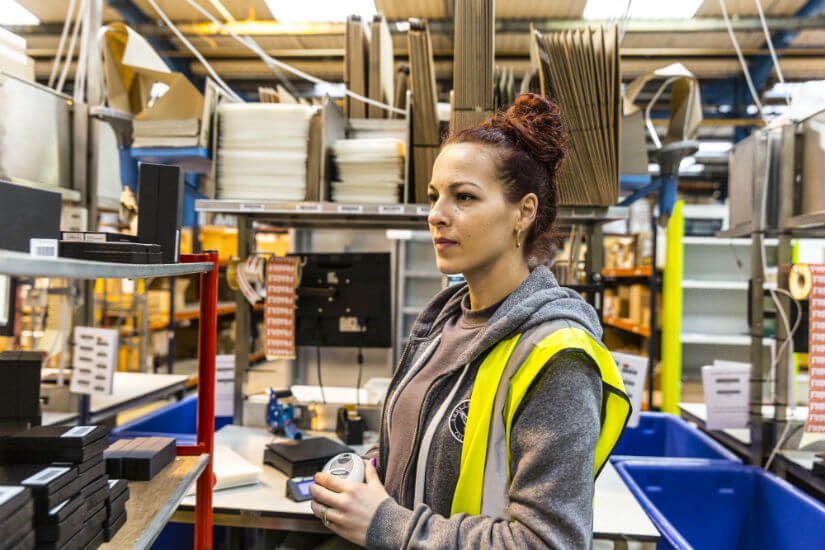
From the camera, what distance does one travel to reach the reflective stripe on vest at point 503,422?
42.1 inches

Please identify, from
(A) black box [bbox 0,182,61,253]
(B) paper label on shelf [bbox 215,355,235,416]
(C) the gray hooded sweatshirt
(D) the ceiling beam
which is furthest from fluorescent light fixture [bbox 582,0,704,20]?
(A) black box [bbox 0,182,61,253]

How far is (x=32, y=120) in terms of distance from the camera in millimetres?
2551

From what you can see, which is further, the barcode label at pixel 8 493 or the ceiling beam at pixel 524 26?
the ceiling beam at pixel 524 26

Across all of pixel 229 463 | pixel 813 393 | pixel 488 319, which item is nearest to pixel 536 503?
pixel 488 319

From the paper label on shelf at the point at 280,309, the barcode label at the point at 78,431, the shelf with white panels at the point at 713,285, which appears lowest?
the barcode label at the point at 78,431

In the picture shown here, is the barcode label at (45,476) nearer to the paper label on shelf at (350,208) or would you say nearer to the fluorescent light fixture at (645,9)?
the paper label on shelf at (350,208)

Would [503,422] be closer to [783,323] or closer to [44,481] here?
[44,481]

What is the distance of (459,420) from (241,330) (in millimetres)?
1805

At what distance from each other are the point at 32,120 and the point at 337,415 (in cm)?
194

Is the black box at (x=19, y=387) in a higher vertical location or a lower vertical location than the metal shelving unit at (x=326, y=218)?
lower

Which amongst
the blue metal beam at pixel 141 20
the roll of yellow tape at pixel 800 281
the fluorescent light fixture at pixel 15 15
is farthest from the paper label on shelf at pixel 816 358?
the fluorescent light fixture at pixel 15 15

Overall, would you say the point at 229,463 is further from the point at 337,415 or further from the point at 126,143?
the point at 126,143

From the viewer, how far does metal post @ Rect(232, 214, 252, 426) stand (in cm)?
267

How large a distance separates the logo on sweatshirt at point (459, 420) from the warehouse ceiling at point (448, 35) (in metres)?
4.67
